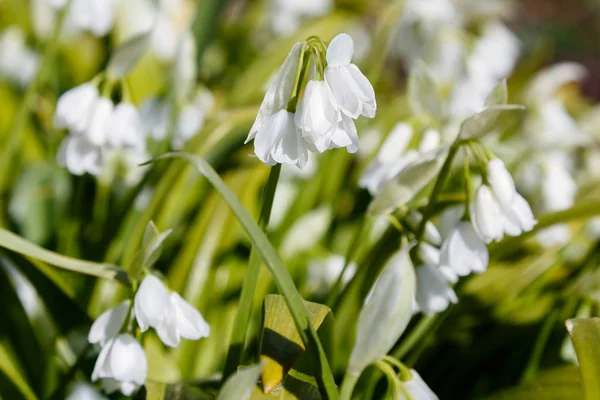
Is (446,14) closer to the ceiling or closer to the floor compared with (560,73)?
closer to the ceiling

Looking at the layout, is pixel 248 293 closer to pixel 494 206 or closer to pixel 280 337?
pixel 280 337

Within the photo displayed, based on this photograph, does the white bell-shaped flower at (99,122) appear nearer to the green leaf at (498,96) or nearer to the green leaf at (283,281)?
the green leaf at (283,281)

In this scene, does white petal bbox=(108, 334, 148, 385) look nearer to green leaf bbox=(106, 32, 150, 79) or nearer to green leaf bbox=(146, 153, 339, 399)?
green leaf bbox=(146, 153, 339, 399)

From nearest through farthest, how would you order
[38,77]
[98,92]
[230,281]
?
1. [98,92]
2. [38,77]
3. [230,281]

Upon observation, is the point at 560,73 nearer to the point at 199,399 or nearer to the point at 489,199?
the point at 489,199

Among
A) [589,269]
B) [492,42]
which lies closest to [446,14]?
[492,42]

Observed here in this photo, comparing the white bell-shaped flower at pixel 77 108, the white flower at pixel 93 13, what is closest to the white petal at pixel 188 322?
the white bell-shaped flower at pixel 77 108

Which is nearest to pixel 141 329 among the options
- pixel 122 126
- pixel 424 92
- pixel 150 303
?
pixel 150 303

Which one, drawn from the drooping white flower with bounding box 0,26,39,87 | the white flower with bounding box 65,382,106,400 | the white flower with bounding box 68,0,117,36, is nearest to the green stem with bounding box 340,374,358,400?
the white flower with bounding box 65,382,106,400
